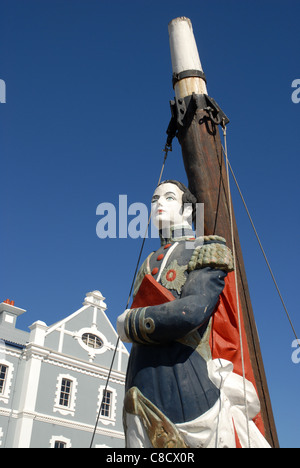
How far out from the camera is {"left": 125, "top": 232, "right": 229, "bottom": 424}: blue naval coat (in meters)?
2.61

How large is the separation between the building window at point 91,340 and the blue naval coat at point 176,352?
17727 mm

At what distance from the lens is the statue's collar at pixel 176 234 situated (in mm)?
3564

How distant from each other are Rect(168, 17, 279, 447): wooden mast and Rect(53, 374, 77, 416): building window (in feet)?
51.2

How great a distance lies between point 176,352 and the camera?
109 inches

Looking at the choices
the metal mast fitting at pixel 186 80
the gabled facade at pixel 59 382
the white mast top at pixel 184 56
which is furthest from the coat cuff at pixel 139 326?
the gabled facade at pixel 59 382

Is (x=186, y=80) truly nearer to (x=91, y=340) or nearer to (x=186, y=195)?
(x=186, y=195)

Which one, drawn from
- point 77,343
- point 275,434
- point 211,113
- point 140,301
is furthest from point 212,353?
point 77,343

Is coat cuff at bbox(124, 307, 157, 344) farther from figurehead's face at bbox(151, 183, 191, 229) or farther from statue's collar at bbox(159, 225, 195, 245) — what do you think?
figurehead's face at bbox(151, 183, 191, 229)

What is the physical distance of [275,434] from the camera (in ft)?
9.92

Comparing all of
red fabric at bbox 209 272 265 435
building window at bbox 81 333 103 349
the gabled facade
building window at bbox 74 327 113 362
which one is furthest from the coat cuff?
building window at bbox 81 333 103 349

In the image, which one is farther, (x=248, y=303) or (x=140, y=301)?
(x=248, y=303)

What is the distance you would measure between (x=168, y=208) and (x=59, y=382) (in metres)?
16.1
